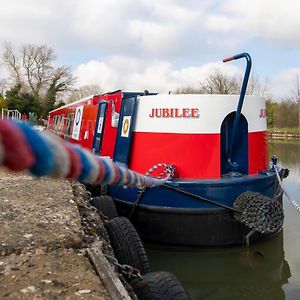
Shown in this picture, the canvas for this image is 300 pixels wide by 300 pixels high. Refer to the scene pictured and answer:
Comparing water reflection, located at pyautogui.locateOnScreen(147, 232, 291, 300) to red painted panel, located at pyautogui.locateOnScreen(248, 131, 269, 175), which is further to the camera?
red painted panel, located at pyautogui.locateOnScreen(248, 131, 269, 175)

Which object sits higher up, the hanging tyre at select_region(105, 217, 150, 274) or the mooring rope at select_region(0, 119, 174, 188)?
the mooring rope at select_region(0, 119, 174, 188)

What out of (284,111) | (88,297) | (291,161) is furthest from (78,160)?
(284,111)

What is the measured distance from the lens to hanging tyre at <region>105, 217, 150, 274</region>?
11.8 ft

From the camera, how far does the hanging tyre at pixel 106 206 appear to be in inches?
209

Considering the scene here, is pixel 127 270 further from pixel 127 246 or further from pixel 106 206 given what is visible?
pixel 106 206

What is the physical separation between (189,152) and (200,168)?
10.5 inches

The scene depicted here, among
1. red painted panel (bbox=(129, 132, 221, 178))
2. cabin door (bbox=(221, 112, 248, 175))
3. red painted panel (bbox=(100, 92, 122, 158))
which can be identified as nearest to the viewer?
red painted panel (bbox=(129, 132, 221, 178))

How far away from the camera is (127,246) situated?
369cm

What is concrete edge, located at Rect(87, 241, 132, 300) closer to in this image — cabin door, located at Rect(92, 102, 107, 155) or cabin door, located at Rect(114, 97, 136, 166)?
cabin door, located at Rect(114, 97, 136, 166)

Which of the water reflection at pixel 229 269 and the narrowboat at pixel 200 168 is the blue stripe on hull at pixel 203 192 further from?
the water reflection at pixel 229 269

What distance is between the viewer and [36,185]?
16.2 ft

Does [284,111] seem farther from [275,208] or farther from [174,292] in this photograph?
[174,292]

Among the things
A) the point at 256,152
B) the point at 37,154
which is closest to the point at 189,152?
the point at 256,152

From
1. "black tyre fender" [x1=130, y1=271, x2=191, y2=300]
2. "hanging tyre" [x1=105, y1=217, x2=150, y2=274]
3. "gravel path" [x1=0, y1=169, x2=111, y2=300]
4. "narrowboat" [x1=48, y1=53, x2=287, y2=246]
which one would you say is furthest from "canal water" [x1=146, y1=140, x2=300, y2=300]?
"black tyre fender" [x1=130, y1=271, x2=191, y2=300]
